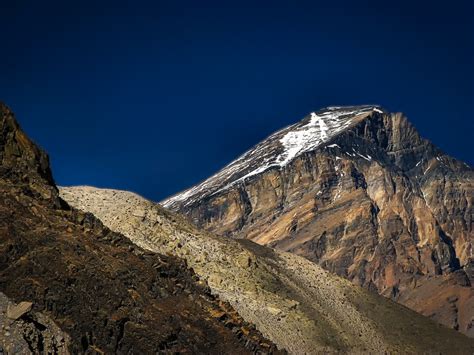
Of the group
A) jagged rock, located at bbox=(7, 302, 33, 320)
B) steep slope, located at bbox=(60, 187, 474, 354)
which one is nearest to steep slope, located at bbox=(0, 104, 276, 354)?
jagged rock, located at bbox=(7, 302, 33, 320)

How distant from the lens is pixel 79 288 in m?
41.7

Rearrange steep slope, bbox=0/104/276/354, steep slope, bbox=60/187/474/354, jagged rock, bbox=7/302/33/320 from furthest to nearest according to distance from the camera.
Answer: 1. steep slope, bbox=60/187/474/354
2. steep slope, bbox=0/104/276/354
3. jagged rock, bbox=7/302/33/320

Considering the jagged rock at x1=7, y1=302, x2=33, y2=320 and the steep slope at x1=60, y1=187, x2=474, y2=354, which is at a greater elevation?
the steep slope at x1=60, y1=187, x2=474, y2=354

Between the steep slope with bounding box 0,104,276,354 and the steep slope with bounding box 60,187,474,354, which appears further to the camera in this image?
the steep slope with bounding box 60,187,474,354

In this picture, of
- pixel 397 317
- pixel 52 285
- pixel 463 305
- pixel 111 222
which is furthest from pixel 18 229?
pixel 463 305

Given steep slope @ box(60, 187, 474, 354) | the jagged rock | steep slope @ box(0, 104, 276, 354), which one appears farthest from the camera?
steep slope @ box(60, 187, 474, 354)

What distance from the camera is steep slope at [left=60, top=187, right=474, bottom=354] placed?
8025cm

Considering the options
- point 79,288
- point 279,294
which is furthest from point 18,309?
point 279,294

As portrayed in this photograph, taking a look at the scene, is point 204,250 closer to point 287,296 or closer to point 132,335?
point 287,296

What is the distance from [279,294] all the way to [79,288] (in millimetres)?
47072

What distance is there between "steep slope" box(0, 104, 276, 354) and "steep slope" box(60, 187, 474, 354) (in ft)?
69.5

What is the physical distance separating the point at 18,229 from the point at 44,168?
614 inches

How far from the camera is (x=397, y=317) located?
3895 inches

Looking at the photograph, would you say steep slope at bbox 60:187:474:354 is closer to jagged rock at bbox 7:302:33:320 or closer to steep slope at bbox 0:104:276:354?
steep slope at bbox 0:104:276:354
